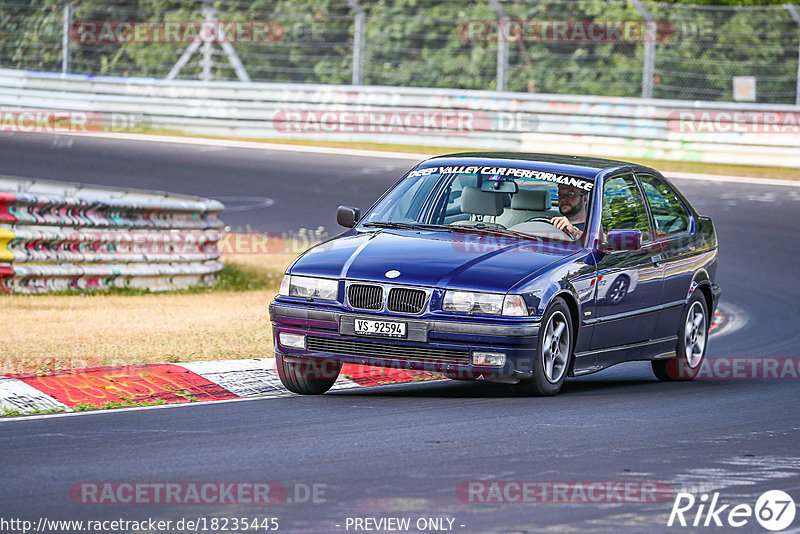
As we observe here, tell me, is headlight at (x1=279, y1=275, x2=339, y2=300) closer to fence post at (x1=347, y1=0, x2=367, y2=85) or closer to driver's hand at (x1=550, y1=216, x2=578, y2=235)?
driver's hand at (x1=550, y1=216, x2=578, y2=235)

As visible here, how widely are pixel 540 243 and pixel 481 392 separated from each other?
1033mm

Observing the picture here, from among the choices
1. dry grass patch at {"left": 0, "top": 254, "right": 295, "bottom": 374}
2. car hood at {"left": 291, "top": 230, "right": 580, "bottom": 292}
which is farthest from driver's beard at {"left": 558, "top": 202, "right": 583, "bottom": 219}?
dry grass patch at {"left": 0, "top": 254, "right": 295, "bottom": 374}

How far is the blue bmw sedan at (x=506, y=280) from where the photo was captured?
8188 mm

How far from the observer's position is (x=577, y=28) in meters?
26.3

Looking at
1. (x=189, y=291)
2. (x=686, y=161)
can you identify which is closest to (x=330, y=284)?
(x=189, y=291)

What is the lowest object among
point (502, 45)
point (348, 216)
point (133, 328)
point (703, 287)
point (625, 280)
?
point (133, 328)

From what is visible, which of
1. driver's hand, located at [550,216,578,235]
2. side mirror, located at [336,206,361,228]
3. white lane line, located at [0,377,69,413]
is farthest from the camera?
side mirror, located at [336,206,361,228]

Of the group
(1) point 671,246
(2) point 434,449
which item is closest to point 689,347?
(1) point 671,246

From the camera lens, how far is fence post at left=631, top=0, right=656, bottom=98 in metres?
23.5

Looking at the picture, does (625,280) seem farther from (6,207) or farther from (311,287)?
(6,207)

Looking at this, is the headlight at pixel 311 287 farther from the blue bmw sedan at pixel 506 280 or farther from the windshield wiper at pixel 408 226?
the windshield wiper at pixel 408 226

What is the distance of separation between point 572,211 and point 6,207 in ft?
19.6

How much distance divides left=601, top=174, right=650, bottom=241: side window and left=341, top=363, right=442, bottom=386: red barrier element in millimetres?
1654

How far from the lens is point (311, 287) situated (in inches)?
334
